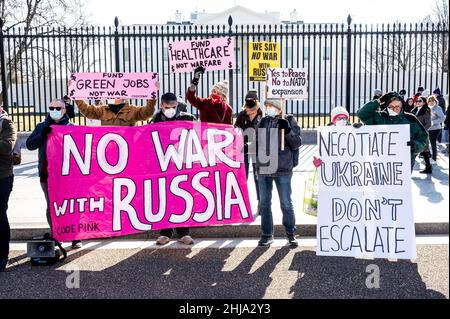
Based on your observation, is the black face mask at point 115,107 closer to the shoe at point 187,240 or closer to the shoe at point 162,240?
the shoe at point 162,240

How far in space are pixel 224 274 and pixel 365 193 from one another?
1709 millimetres

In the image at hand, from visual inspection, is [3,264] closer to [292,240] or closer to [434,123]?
[292,240]

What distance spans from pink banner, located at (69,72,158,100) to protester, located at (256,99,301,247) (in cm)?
205

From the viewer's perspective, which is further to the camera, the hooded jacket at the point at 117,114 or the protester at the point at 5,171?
the hooded jacket at the point at 117,114

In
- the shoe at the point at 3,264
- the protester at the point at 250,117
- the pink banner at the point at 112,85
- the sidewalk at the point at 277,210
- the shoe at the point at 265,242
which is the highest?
the pink banner at the point at 112,85

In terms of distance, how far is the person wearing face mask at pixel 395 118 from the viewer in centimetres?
604

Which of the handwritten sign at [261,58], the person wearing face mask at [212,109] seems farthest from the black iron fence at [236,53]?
the person wearing face mask at [212,109]

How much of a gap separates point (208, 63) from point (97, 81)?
1.60 m

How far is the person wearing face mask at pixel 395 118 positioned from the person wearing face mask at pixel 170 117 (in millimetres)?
2054

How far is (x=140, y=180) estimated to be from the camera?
20.4ft

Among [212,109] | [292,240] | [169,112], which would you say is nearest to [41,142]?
[169,112]

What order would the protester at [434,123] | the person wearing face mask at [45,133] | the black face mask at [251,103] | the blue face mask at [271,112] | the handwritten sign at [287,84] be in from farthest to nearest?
the protester at [434,123], the handwritten sign at [287,84], the black face mask at [251,103], the blue face mask at [271,112], the person wearing face mask at [45,133]

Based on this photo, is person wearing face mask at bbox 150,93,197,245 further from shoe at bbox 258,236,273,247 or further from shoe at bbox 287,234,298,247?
shoe at bbox 287,234,298,247

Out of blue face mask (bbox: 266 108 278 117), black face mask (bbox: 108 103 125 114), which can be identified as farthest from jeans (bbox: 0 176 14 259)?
blue face mask (bbox: 266 108 278 117)
